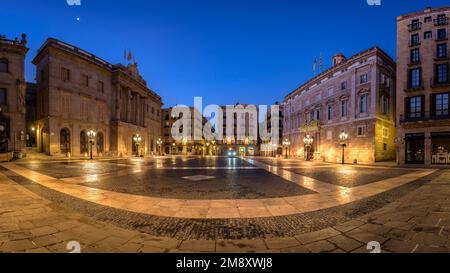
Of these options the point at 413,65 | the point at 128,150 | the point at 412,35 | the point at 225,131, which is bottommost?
the point at 128,150

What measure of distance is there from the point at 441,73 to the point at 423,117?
17.1ft

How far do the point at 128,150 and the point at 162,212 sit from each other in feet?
140

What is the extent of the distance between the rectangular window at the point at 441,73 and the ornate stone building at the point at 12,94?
172ft

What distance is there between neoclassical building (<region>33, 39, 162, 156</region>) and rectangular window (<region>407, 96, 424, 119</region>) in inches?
1552

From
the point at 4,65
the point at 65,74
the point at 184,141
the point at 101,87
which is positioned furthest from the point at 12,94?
the point at 184,141

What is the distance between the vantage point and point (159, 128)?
63.8 m

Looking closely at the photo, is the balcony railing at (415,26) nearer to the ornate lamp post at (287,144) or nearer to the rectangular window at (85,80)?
the ornate lamp post at (287,144)

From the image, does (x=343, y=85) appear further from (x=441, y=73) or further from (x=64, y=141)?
(x=64, y=141)

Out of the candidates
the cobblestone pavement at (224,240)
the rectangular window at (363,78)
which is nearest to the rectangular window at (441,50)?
the rectangular window at (363,78)

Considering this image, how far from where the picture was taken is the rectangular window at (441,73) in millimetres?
22328

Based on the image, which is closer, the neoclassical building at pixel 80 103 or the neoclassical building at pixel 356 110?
the neoclassical building at pixel 356 110

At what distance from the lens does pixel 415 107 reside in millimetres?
23719
